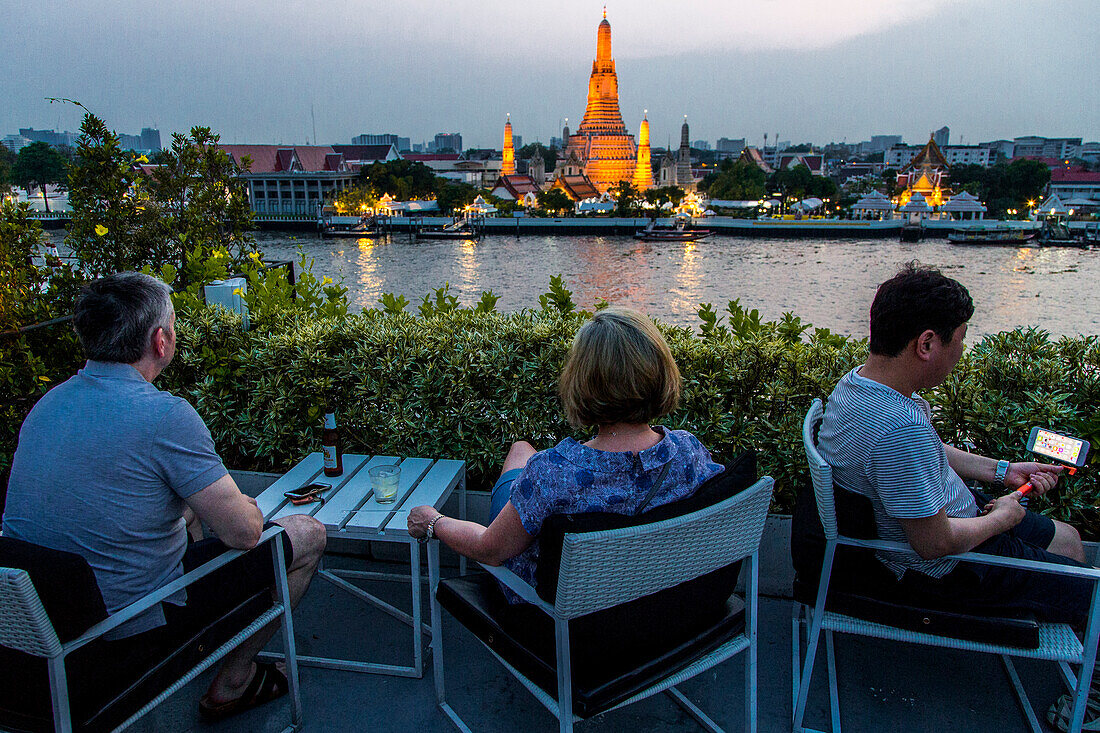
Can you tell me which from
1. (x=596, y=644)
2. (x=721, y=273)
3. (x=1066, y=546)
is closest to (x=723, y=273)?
(x=721, y=273)

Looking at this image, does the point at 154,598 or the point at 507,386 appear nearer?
the point at 154,598

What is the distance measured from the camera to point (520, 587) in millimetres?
1581

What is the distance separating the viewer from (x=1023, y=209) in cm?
7525

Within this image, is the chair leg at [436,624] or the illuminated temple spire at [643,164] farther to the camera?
the illuminated temple spire at [643,164]

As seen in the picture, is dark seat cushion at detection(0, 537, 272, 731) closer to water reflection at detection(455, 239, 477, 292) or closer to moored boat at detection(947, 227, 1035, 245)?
water reflection at detection(455, 239, 477, 292)

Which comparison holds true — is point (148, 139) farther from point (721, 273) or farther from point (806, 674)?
point (806, 674)

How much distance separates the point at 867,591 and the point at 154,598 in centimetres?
180

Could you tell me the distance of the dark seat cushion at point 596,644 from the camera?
149 centimetres

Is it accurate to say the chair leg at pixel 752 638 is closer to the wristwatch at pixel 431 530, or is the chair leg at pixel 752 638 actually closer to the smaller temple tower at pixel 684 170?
the wristwatch at pixel 431 530

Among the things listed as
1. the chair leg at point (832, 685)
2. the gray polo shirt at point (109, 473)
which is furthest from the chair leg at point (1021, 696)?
the gray polo shirt at point (109, 473)

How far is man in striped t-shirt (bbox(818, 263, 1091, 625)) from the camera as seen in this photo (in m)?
1.63

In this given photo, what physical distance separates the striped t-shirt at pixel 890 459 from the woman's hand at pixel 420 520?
1.11m

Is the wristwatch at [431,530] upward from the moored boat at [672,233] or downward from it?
upward

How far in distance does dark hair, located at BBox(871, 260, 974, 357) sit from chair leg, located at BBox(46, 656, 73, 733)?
199cm
